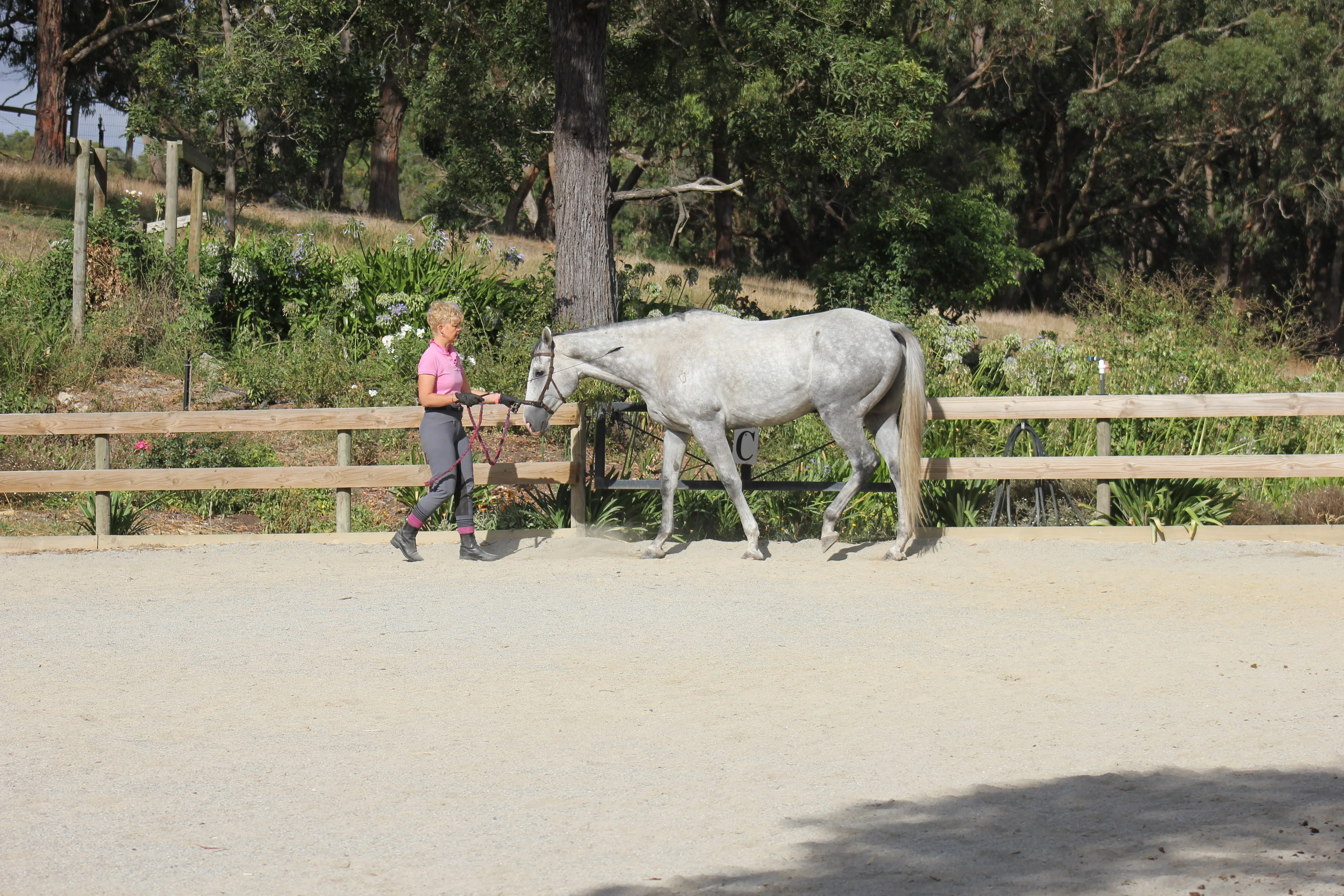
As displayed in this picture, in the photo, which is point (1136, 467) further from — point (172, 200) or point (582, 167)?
point (172, 200)

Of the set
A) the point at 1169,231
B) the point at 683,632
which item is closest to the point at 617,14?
the point at 683,632

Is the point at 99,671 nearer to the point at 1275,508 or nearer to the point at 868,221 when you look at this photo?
the point at 1275,508

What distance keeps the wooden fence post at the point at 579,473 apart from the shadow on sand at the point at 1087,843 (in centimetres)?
548

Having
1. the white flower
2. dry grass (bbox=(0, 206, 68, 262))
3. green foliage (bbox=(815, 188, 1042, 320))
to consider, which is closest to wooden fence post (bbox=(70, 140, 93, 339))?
the white flower

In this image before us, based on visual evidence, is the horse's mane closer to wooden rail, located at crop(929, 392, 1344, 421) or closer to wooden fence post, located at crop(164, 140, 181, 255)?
wooden rail, located at crop(929, 392, 1344, 421)

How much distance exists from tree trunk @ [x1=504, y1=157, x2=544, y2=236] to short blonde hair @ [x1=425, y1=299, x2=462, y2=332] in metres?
26.1

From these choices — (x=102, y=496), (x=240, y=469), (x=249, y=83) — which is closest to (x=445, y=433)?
(x=240, y=469)

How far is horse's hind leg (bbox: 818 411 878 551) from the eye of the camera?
8766 mm

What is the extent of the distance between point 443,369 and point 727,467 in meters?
2.09

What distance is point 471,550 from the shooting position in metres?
9.00

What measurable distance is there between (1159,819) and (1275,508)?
7.15 metres

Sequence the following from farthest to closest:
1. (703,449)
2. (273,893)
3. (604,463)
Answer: (604,463) → (703,449) → (273,893)

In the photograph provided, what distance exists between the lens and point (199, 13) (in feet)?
69.3

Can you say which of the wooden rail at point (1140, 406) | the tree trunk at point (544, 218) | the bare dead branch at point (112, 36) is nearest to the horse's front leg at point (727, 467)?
the wooden rail at point (1140, 406)
